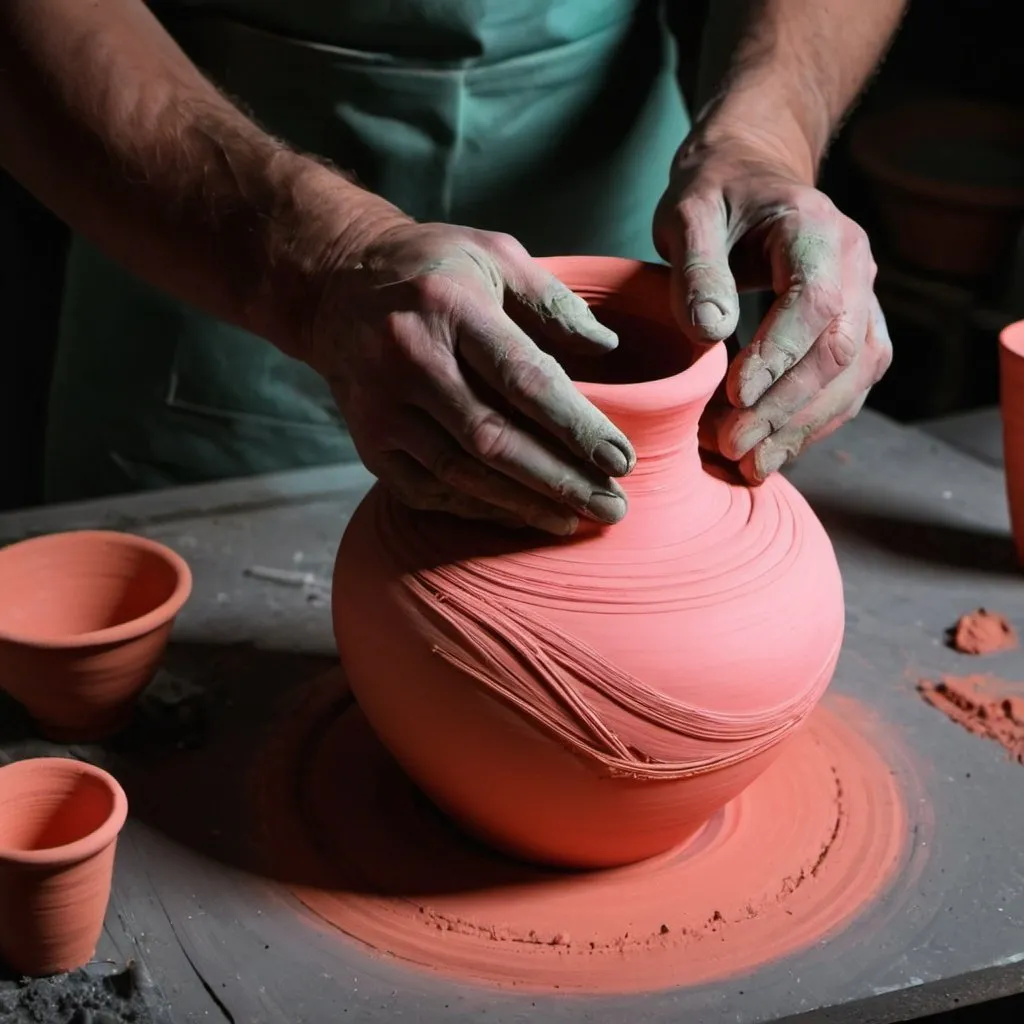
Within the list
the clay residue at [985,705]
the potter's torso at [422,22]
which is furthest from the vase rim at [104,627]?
the clay residue at [985,705]

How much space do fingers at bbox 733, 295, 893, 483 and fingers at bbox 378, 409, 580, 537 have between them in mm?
275

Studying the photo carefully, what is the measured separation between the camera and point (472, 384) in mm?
1361

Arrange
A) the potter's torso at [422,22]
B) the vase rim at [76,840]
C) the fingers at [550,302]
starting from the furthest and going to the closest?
the potter's torso at [422,22] < the fingers at [550,302] < the vase rim at [76,840]

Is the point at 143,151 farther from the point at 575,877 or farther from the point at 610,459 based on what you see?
the point at 575,877

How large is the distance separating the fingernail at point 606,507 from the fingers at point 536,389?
0.04m

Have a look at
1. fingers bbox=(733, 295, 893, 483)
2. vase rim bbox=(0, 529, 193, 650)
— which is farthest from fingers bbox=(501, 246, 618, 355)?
vase rim bbox=(0, 529, 193, 650)

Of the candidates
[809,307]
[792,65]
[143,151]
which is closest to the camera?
[809,307]

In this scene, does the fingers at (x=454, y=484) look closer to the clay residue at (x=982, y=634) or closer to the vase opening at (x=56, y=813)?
the vase opening at (x=56, y=813)

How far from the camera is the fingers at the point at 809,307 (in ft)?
4.94

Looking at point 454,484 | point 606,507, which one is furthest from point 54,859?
point 606,507

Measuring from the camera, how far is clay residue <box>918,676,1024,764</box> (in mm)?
1837

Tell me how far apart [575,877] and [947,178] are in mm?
2788

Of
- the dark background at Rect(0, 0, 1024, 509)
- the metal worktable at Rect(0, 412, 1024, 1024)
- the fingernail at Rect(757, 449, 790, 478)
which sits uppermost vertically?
the fingernail at Rect(757, 449, 790, 478)

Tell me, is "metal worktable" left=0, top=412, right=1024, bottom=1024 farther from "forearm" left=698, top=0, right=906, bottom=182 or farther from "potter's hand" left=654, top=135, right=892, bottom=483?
A: "forearm" left=698, top=0, right=906, bottom=182
